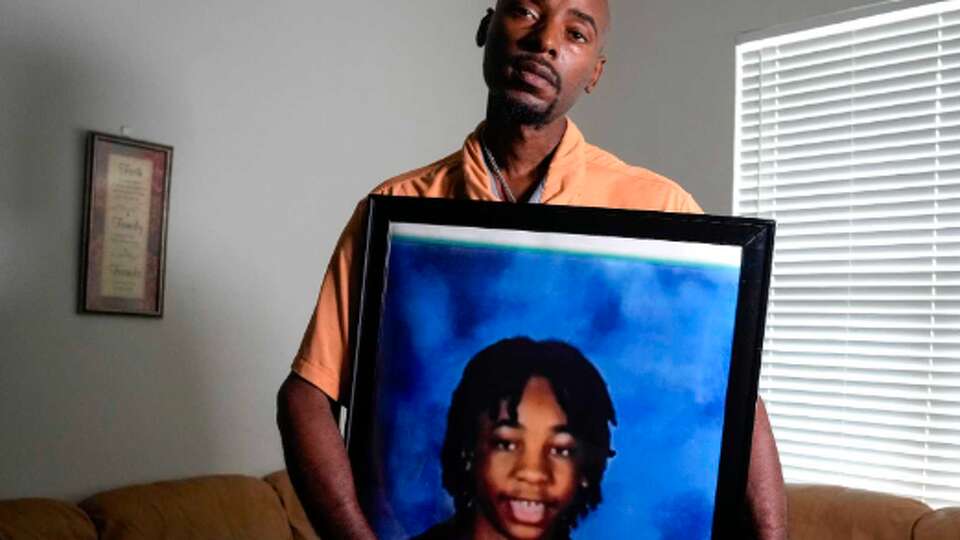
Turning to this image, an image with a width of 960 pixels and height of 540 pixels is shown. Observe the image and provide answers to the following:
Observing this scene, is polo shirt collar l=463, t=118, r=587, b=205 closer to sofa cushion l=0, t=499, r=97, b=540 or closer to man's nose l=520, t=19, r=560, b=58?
man's nose l=520, t=19, r=560, b=58

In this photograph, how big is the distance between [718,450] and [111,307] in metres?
1.95

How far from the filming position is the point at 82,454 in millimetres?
2572

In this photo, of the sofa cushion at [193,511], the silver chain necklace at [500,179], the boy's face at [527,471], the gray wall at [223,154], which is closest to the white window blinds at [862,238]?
the gray wall at [223,154]

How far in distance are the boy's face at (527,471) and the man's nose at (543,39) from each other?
48 centimetres

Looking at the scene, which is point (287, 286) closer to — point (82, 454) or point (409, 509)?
point (82, 454)

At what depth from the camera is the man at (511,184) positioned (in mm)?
1216

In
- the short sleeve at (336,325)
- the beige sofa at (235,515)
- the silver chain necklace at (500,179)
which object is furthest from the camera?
the beige sofa at (235,515)

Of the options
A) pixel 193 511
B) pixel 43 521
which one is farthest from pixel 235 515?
pixel 43 521

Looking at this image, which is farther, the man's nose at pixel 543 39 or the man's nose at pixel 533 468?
the man's nose at pixel 543 39

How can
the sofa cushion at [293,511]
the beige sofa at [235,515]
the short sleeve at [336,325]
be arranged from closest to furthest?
1. the short sleeve at [336,325]
2. the beige sofa at [235,515]
3. the sofa cushion at [293,511]

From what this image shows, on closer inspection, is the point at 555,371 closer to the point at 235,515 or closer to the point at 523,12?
the point at 523,12

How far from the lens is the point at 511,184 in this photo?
1.41 m

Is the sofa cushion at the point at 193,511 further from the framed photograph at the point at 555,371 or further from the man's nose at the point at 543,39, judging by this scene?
the man's nose at the point at 543,39

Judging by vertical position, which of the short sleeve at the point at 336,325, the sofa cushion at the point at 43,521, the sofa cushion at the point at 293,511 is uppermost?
the short sleeve at the point at 336,325
